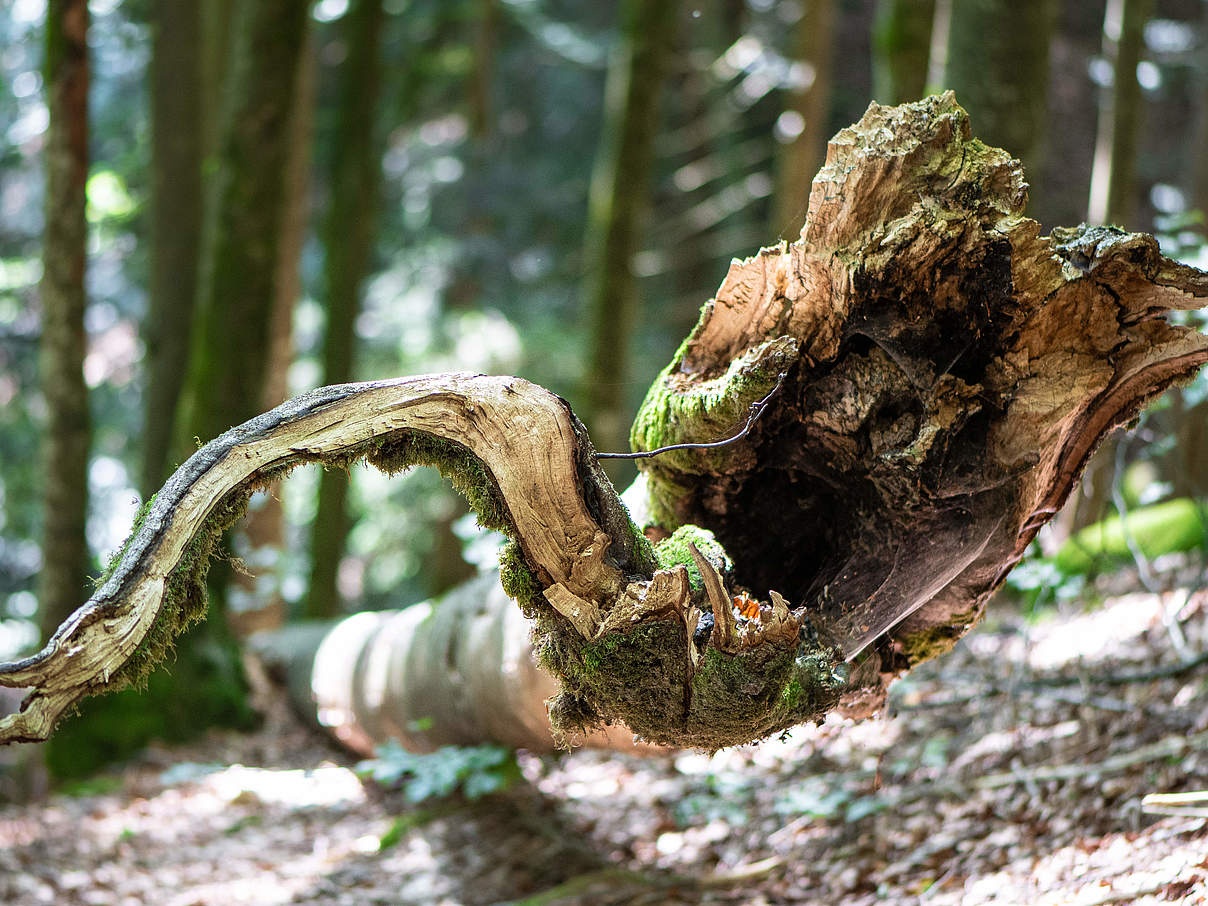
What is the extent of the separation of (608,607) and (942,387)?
99cm

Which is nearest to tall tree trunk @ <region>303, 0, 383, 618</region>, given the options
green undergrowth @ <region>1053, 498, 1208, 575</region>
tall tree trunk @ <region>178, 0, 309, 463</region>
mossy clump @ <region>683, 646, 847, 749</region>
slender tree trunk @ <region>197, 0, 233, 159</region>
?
slender tree trunk @ <region>197, 0, 233, 159</region>

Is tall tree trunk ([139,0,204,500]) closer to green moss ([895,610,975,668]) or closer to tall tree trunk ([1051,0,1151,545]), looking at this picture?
green moss ([895,610,975,668])

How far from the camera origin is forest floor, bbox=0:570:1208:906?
3072 millimetres

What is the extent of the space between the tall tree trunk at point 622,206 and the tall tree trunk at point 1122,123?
12.1ft

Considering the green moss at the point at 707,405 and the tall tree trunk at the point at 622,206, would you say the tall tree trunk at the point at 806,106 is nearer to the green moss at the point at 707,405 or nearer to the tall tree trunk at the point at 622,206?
the tall tree trunk at the point at 622,206

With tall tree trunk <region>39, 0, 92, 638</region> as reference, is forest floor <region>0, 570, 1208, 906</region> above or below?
below

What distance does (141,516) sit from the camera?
1940 millimetres

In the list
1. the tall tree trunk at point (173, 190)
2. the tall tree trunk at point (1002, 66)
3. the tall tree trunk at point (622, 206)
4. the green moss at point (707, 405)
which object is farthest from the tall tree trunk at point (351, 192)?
the green moss at point (707, 405)

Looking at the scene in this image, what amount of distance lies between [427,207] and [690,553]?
12.3m

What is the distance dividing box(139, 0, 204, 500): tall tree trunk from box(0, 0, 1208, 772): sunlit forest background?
26mm

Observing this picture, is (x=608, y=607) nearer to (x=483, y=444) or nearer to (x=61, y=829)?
(x=483, y=444)

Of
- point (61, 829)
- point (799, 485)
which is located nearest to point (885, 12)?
point (799, 485)

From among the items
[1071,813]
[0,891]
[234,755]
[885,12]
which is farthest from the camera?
[885,12]

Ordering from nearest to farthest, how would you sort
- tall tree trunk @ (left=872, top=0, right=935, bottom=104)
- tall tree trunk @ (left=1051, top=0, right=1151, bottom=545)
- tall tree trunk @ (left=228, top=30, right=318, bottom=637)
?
tall tree trunk @ (left=872, top=0, right=935, bottom=104)
tall tree trunk @ (left=1051, top=0, right=1151, bottom=545)
tall tree trunk @ (left=228, top=30, right=318, bottom=637)
